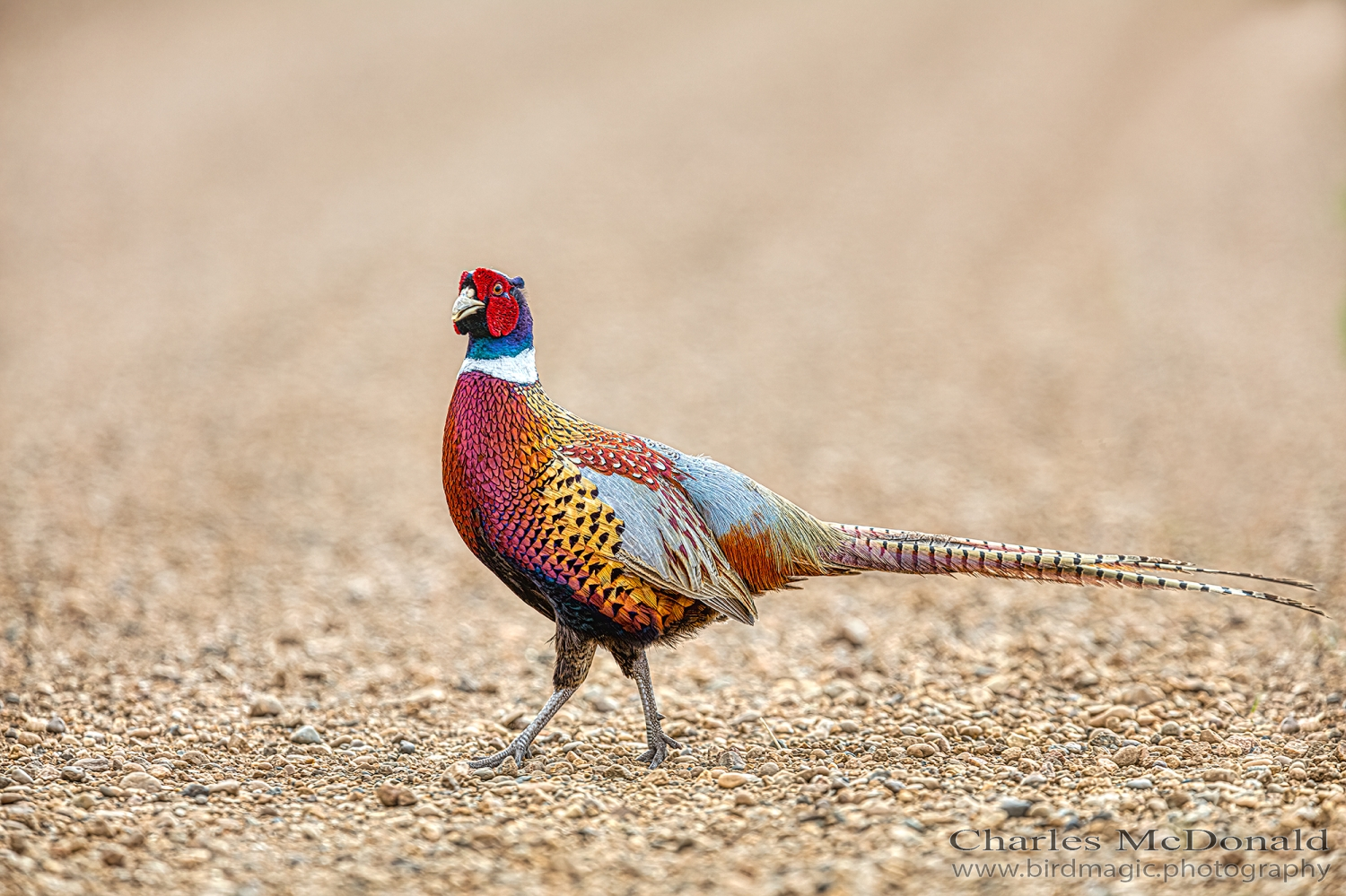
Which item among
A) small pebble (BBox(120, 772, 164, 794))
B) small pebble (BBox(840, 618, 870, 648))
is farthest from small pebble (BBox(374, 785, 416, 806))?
small pebble (BBox(840, 618, 870, 648))

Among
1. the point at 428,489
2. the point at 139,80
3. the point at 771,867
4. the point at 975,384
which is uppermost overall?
the point at 139,80

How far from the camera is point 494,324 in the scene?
4.69 m

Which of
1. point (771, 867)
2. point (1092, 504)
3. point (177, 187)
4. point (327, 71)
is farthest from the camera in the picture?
point (327, 71)

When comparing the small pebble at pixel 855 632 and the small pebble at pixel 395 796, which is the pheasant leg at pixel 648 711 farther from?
the small pebble at pixel 855 632

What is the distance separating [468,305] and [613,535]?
109cm

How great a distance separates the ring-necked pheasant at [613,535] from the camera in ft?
14.8

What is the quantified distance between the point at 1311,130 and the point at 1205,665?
15597 millimetres

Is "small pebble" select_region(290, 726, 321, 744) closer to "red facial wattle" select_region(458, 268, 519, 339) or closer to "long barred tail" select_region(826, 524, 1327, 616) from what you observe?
"red facial wattle" select_region(458, 268, 519, 339)

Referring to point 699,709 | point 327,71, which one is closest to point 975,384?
point 699,709

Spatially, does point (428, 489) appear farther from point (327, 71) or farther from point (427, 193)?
point (327, 71)

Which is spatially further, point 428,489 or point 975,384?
point 975,384

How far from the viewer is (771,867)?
3.71m

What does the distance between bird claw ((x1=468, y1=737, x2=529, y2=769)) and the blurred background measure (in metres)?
1.93

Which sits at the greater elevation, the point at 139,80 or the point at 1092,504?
the point at 139,80
